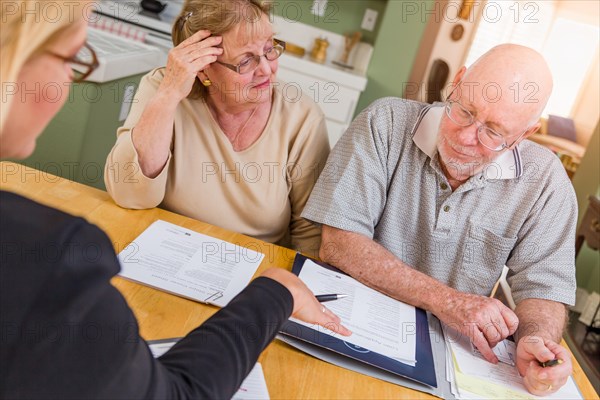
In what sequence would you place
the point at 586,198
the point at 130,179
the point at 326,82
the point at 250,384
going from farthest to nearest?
the point at 326,82
the point at 586,198
the point at 130,179
the point at 250,384

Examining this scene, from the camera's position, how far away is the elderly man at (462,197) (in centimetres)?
141

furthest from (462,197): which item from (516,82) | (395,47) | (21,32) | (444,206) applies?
(395,47)

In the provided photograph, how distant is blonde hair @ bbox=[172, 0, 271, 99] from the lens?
4.98 feet

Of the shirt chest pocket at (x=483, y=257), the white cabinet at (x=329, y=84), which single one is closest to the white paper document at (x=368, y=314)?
the shirt chest pocket at (x=483, y=257)

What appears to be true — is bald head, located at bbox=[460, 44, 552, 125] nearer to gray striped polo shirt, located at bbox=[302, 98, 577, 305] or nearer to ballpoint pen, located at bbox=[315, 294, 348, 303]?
gray striped polo shirt, located at bbox=[302, 98, 577, 305]

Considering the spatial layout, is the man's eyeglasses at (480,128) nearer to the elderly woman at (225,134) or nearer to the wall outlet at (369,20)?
the elderly woman at (225,134)

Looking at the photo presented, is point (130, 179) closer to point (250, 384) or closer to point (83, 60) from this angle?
point (250, 384)

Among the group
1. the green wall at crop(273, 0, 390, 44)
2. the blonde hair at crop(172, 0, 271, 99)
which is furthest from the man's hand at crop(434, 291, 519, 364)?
the green wall at crop(273, 0, 390, 44)

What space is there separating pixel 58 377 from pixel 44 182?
97 centimetres

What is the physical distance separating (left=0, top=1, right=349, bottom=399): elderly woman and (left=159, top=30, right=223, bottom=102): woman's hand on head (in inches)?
33.7

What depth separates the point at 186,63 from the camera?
1.48m

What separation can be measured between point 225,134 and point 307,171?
24 centimetres

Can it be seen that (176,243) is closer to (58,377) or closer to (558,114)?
(58,377)

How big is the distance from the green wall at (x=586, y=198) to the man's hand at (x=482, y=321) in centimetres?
244
